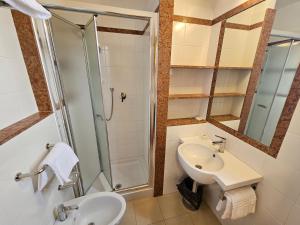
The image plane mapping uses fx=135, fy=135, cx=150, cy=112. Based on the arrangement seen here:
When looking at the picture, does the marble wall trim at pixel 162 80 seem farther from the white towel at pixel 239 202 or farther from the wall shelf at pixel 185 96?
the white towel at pixel 239 202

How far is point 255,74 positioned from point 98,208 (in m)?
1.82

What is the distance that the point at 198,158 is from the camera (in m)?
1.48

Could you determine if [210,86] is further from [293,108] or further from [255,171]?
[255,171]

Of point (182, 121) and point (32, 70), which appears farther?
point (182, 121)

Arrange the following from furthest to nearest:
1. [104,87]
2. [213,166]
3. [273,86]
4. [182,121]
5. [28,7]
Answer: [104,87]
[182,121]
[213,166]
[273,86]
[28,7]

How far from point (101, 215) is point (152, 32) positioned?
172cm

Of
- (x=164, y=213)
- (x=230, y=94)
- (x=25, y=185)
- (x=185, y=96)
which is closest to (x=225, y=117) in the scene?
(x=230, y=94)

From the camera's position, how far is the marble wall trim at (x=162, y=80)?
1.14 m

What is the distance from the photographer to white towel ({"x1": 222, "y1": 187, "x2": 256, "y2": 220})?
0.99 metres

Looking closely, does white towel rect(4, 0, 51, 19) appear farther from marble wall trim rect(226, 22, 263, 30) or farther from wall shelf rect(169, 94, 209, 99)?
marble wall trim rect(226, 22, 263, 30)

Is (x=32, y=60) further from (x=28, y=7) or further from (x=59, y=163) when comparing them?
(x=59, y=163)

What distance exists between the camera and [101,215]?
124 cm

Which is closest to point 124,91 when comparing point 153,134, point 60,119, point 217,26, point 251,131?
point 153,134

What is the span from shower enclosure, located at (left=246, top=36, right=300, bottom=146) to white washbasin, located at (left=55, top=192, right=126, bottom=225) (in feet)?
4.30
